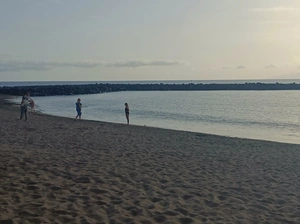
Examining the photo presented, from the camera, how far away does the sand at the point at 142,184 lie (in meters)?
5.42

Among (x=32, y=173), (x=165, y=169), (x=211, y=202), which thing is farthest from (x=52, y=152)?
(x=211, y=202)

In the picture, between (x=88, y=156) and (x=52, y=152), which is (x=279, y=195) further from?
(x=52, y=152)

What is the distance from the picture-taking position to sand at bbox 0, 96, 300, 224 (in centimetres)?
542


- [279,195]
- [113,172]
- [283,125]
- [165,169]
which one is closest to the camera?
[279,195]

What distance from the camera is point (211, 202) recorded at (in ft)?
20.3

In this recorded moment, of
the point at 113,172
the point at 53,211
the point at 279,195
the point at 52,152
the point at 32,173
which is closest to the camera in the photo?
the point at 53,211

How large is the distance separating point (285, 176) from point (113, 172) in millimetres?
3878

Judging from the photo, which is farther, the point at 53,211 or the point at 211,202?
the point at 211,202

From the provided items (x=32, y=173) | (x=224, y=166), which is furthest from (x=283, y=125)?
(x=32, y=173)

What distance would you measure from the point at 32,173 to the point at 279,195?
475 cm

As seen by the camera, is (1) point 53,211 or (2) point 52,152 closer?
(1) point 53,211

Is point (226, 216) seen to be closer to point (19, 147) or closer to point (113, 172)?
point (113, 172)

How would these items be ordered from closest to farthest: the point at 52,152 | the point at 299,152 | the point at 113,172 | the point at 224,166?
the point at 113,172 < the point at 224,166 < the point at 52,152 < the point at 299,152

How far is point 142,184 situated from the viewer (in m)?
7.13
